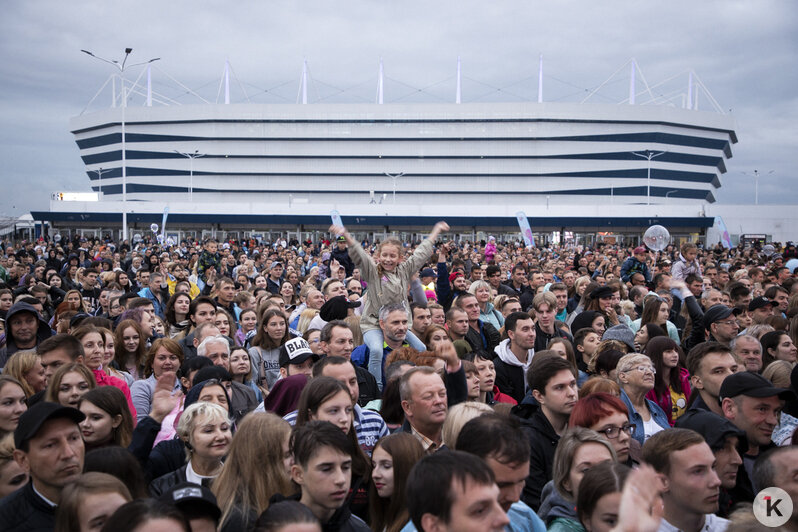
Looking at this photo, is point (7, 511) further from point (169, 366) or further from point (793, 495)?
point (793, 495)

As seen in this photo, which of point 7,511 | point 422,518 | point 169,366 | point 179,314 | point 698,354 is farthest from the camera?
point 179,314

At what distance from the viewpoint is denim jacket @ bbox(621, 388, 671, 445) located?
4.71 metres

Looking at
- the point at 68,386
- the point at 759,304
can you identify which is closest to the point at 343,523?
the point at 68,386

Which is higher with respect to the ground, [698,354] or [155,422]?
[698,354]

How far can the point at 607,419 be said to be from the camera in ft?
12.8

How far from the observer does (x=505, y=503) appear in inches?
122

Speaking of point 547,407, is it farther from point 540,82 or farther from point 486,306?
point 540,82

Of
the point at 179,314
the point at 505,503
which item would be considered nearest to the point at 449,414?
the point at 505,503

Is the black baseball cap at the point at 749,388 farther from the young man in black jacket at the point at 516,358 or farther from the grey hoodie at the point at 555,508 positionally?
the young man in black jacket at the point at 516,358

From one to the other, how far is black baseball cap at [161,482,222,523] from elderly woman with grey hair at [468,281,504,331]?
246 inches

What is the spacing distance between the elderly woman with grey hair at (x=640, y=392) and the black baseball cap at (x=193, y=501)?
10.8 feet

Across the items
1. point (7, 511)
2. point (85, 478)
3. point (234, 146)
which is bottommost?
point (7, 511)

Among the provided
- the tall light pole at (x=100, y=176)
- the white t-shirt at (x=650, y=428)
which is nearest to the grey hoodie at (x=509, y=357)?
the white t-shirt at (x=650, y=428)

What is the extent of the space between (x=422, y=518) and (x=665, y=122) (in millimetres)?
85330
